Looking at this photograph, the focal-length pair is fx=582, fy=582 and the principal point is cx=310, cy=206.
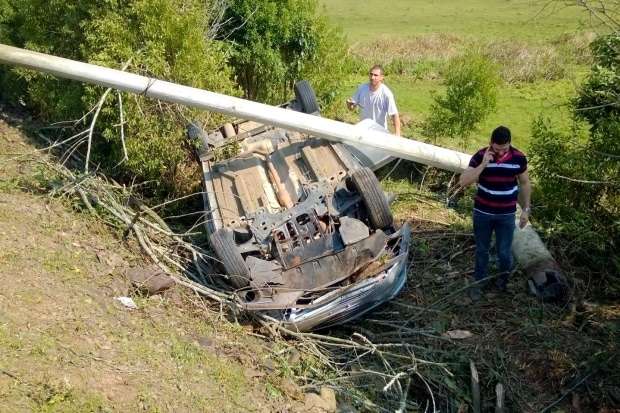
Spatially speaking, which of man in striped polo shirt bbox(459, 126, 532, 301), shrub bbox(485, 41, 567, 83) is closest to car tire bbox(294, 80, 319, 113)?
man in striped polo shirt bbox(459, 126, 532, 301)

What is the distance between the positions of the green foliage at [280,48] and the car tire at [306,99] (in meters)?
3.21

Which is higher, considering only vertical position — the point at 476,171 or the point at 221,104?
the point at 221,104

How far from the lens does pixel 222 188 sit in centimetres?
661

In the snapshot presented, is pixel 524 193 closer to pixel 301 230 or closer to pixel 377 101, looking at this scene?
pixel 301 230

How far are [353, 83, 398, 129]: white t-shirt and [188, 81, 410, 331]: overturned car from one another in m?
1.23

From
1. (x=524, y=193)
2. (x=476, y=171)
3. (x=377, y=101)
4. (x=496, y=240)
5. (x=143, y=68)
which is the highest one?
(x=143, y=68)

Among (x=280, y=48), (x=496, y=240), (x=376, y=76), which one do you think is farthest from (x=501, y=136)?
(x=280, y=48)

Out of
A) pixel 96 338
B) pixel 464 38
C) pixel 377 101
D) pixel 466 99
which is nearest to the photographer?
pixel 96 338

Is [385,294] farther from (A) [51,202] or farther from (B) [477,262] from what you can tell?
(A) [51,202]

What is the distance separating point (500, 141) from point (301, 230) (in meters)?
2.09

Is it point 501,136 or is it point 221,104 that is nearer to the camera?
point 501,136

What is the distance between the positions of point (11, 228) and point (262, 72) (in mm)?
6335

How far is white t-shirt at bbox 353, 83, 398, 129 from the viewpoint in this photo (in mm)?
8000

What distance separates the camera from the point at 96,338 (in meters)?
4.61
